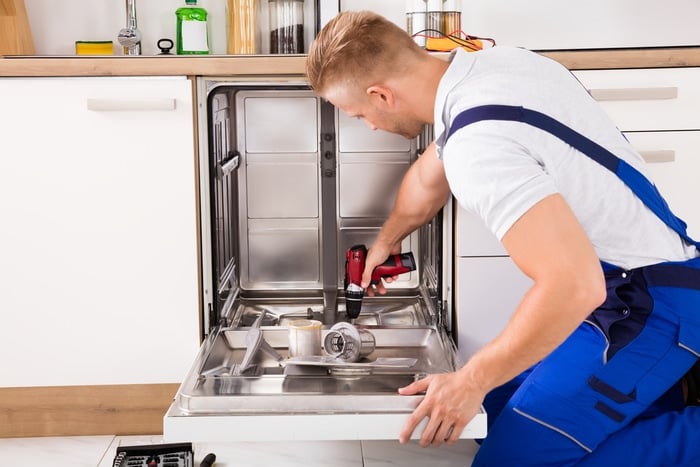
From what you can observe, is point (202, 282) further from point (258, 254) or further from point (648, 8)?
point (648, 8)

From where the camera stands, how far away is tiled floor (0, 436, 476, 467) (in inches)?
78.7

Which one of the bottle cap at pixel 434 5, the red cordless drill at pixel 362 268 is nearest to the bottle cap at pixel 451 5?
the bottle cap at pixel 434 5

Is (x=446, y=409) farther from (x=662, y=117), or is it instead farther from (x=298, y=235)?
(x=298, y=235)

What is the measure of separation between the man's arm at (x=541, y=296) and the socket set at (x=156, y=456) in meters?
0.69

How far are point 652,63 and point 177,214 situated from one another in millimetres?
1128

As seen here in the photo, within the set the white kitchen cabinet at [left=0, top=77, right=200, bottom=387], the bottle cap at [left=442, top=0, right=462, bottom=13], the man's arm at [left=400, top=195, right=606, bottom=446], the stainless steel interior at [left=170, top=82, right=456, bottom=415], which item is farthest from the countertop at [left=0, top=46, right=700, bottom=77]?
the man's arm at [left=400, top=195, right=606, bottom=446]

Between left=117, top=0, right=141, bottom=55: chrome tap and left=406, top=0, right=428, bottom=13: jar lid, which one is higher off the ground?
left=406, top=0, right=428, bottom=13: jar lid

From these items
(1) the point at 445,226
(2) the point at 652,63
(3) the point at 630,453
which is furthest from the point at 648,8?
(3) the point at 630,453

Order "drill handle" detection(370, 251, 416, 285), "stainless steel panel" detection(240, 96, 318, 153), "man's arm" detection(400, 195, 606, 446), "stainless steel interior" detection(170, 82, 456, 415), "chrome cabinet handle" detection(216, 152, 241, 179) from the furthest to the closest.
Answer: "stainless steel panel" detection(240, 96, 318, 153) < "stainless steel interior" detection(170, 82, 456, 415) < "chrome cabinet handle" detection(216, 152, 241, 179) < "drill handle" detection(370, 251, 416, 285) < "man's arm" detection(400, 195, 606, 446)

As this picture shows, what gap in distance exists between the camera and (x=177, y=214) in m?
2.05

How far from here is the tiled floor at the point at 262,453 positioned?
6.56 ft

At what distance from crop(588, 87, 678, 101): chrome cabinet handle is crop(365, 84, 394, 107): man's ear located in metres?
0.63

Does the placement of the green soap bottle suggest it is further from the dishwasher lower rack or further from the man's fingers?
the man's fingers

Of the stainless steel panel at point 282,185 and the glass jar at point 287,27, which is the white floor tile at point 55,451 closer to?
the stainless steel panel at point 282,185
